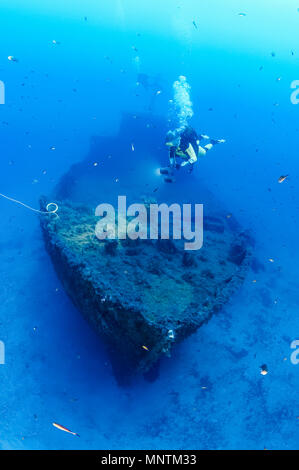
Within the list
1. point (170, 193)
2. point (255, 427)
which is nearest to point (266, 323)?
point (255, 427)

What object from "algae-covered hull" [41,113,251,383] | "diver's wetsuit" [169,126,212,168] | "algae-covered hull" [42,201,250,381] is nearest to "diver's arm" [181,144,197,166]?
"diver's wetsuit" [169,126,212,168]

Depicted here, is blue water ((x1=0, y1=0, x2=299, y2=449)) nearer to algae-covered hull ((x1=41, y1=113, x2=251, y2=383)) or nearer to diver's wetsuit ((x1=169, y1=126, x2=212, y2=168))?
algae-covered hull ((x1=41, y1=113, x2=251, y2=383))

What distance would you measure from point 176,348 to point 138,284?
2.72 m

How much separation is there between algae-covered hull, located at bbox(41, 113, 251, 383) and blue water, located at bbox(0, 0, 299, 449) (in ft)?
3.66

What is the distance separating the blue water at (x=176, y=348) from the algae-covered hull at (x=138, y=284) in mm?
1116

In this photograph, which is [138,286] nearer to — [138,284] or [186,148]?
[138,284]

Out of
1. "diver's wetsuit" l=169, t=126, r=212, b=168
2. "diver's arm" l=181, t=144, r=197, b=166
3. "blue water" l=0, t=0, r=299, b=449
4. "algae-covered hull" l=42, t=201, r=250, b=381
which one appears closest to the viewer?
"algae-covered hull" l=42, t=201, r=250, b=381

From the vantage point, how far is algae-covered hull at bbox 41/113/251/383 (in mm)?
4182

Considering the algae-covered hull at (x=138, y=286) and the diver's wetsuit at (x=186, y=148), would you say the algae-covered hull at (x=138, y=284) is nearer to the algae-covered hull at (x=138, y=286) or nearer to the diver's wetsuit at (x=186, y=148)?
the algae-covered hull at (x=138, y=286)

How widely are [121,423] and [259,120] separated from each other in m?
25.4

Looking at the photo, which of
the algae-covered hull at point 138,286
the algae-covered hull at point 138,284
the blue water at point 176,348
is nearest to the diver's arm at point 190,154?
the algae-covered hull at point 138,284

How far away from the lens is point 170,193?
12016 millimetres

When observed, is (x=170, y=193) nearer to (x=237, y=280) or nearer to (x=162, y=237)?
(x=162, y=237)

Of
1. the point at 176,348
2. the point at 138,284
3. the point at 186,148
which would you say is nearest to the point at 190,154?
the point at 186,148
